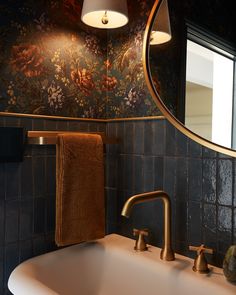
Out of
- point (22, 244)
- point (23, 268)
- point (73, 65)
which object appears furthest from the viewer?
point (73, 65)

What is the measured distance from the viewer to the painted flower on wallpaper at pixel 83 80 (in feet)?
4.12

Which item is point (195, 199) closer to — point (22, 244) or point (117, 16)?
point (22, 244)

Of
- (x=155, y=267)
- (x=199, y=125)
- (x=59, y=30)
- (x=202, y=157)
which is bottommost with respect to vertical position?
(x=155, y=267)

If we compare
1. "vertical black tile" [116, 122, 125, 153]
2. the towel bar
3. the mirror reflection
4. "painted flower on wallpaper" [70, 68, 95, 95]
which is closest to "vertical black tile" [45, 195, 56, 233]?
the towel bar

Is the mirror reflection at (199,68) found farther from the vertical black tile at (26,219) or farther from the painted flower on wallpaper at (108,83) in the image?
the vertical black tile at (26,219)

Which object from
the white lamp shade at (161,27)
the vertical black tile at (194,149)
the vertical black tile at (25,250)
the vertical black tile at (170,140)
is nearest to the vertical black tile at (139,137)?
the vertical black tile at (170,140)

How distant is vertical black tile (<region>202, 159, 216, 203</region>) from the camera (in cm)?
102

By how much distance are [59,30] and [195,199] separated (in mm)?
838

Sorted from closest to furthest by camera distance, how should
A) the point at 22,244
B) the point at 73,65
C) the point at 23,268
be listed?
the point at 23,268, the point at 22,244, the point at 73,65

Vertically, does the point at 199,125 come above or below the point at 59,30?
below

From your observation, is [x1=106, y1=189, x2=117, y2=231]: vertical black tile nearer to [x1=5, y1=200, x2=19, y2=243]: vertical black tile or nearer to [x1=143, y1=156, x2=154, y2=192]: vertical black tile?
[x1=143, y1=156, x2=154, y2=192]: vertical black tile

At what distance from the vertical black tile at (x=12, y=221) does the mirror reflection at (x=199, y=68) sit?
672 mm

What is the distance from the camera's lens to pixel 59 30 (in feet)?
3.93

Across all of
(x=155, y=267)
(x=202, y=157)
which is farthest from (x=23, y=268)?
(x=202, y=157)
